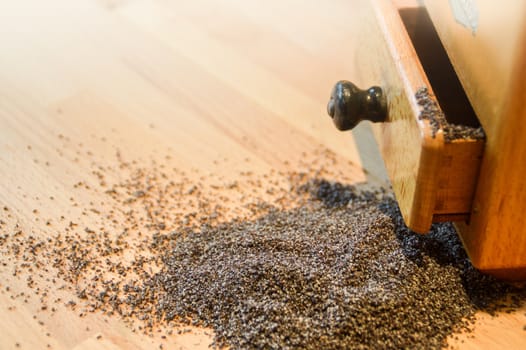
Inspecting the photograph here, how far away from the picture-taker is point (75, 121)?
109 cm

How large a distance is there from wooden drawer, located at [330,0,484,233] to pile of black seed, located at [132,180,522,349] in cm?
7

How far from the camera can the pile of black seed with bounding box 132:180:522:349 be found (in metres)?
0.73

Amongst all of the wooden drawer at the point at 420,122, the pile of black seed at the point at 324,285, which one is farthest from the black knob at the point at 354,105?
the pile of black seed at the point at 324,285

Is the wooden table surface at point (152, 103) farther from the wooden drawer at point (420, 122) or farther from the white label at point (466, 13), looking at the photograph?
the white label at point (466, 13)

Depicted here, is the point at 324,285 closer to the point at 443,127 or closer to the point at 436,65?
the point at 443,127

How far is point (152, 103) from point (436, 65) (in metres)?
0.47

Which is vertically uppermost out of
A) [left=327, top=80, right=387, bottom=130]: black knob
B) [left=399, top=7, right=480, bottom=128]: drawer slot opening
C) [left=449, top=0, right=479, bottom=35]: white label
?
[left=449, top=0, right=479, bottom=35]: white label

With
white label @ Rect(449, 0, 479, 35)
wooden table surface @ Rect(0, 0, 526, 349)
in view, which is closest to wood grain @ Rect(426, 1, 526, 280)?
white label @ Rect(449, 0, 479, 35)

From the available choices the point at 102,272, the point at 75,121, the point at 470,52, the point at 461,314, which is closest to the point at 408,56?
the point at 470,52

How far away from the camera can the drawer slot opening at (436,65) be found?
2.69 feet

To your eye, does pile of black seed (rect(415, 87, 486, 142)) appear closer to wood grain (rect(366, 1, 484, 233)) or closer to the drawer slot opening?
wood grain (rect(366, 1, 484, 233))

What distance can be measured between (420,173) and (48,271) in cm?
45

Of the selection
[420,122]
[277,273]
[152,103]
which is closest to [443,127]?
[420,122]

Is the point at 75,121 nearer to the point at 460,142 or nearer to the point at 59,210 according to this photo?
the point at 59,210
